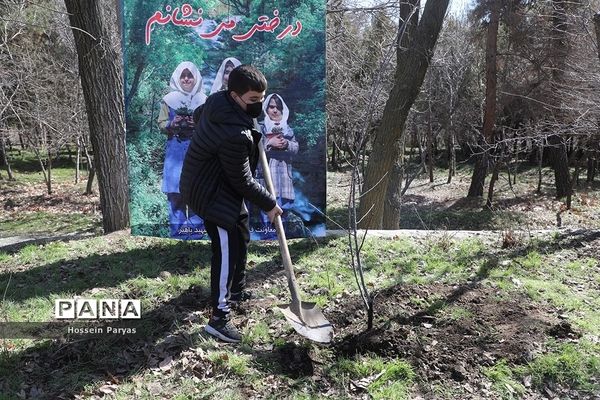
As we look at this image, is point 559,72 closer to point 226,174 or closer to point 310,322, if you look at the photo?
point 310,322

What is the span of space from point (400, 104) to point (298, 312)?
15.3ft

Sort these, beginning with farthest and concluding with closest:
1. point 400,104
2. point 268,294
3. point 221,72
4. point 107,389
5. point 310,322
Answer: point 400,104, point 221,72, point 268,294, point 310,322, point 107,389

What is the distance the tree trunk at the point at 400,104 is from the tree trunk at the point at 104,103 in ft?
11.6

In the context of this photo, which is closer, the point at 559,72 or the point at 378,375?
the point at 378,375

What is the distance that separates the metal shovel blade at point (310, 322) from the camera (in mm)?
3662

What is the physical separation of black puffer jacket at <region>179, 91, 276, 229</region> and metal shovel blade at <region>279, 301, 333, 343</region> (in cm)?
82

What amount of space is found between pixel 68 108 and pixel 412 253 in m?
14.6

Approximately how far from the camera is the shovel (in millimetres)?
3682

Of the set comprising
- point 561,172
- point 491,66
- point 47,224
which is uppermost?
point 491,66

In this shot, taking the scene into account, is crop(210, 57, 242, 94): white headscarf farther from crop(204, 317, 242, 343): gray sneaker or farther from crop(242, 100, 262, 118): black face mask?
crop(204, 317, 242, 343): gray sneaker

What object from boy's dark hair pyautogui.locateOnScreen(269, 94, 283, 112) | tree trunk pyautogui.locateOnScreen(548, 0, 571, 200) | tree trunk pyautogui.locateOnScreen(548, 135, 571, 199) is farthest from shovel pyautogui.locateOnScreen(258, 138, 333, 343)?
tree trunk pyautogui.locateOnScreen(548, 135, 571, 199)

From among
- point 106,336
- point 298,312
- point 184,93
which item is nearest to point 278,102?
point 184,93

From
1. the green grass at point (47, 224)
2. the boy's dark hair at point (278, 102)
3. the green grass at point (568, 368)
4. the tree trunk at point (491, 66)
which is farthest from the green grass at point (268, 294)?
the tree trunk at point (491, 66)

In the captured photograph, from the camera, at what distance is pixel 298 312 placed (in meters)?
3.85
